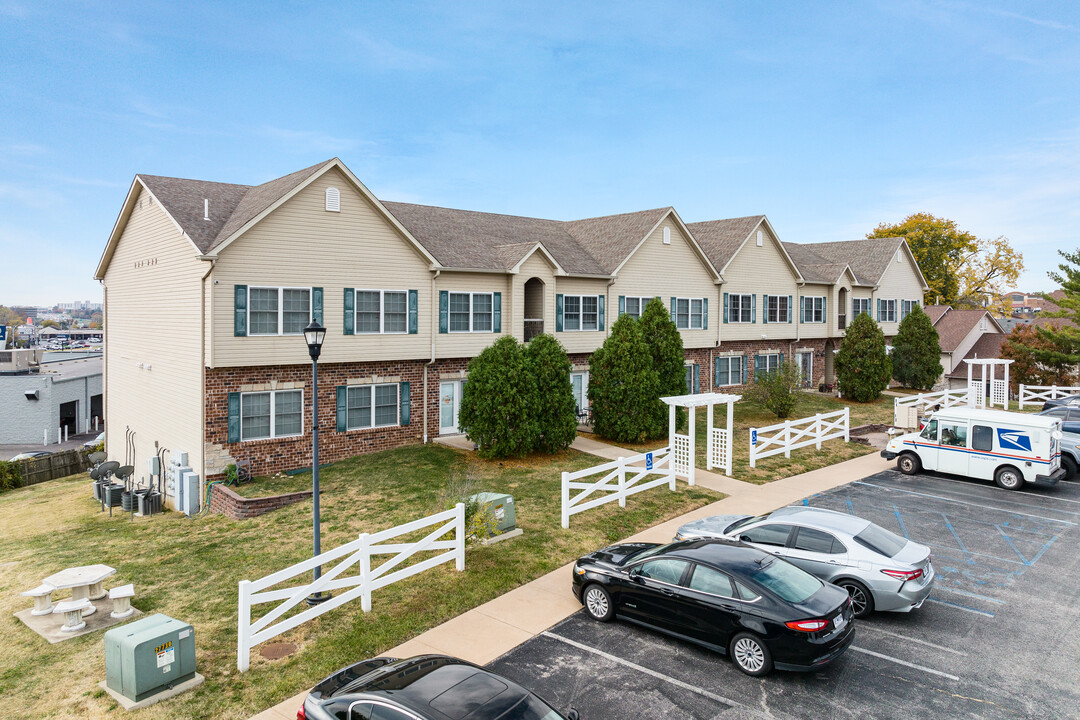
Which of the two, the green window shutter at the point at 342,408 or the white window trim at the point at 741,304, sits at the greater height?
the white window trim at the point at 741,304

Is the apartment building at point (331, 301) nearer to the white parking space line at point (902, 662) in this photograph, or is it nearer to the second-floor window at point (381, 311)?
the second-floor window at point (381, 311)

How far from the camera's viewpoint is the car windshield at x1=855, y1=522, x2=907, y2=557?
1145 cm

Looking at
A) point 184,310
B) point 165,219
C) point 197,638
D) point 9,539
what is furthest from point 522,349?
point 9,539

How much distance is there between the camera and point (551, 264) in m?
28.6

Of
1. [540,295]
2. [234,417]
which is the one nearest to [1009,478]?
[540,295]

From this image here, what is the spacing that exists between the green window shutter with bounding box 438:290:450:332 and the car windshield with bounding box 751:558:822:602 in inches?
694

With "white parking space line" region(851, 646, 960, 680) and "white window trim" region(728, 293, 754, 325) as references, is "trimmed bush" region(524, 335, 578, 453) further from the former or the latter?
"white window trim" region(728, 293, 754, 325)

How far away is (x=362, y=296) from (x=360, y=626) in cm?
1479

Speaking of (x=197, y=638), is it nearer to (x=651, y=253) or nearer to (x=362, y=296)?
(x=362, y=296)

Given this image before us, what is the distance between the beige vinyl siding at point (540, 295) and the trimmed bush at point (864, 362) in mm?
18895

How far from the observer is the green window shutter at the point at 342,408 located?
76.5 feet

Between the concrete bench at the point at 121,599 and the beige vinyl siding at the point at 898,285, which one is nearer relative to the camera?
the concrete bench at the point at 121,599

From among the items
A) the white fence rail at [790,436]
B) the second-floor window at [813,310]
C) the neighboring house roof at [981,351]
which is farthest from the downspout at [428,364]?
the neighboring house roof at [981,351]

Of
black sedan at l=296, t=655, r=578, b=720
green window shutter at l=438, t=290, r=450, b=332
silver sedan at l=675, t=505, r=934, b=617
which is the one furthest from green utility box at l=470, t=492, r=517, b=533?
green window shutter at l=438, t=290, r=450, b=332
